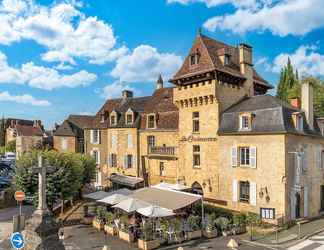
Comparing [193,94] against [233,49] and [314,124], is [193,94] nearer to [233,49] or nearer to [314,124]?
[233,49]

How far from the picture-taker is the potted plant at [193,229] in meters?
19.1

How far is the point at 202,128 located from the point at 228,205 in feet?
22.7

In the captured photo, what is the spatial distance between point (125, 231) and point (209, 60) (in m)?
15.7

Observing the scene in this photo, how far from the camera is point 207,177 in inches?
1052

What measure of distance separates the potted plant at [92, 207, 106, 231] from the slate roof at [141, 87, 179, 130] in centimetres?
1139

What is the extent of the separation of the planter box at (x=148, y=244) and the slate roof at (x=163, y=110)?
48.0 ft

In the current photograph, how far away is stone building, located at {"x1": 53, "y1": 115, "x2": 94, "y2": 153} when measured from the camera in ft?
143

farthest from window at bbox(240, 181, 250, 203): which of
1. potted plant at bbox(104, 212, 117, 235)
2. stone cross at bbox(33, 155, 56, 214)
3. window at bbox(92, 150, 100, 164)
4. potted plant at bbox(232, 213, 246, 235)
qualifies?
window at bbox(92, 150, 100, 164)

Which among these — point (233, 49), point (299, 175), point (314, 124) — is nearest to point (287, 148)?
point (299, 175)

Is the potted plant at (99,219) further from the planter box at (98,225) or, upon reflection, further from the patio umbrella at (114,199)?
the patio umbrella at (114,199)

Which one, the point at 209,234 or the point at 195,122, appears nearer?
the point at 209,234

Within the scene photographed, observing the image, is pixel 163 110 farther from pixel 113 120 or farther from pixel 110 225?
pixel 110 225

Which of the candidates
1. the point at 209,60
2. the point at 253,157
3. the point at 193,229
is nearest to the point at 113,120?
the point at 209,60

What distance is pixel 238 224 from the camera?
20734 mm
